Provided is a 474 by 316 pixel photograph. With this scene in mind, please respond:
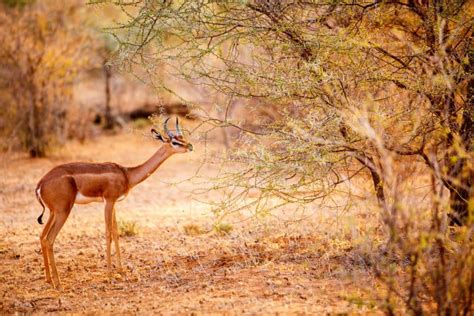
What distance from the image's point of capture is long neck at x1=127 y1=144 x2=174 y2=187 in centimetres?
Answer: 775

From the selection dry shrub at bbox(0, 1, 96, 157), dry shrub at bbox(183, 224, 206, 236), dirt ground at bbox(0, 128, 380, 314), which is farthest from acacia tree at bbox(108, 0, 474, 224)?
dry shrub at bbox(0, 1, 96, 157)

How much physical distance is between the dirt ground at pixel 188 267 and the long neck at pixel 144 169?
1.76ft

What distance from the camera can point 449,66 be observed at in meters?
6.37

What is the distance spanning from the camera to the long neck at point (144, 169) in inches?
305

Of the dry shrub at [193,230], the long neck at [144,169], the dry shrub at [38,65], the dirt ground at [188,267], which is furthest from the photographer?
the dry shrub at [38,65]

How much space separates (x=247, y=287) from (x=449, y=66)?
2705 mm

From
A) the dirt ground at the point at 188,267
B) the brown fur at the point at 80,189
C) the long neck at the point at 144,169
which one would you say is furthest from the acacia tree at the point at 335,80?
the brown fur at the point at 80,189

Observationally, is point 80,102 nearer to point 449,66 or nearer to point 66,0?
point 66,0

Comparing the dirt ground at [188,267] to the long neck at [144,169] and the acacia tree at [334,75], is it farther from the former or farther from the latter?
the acacia tree at [334,75]

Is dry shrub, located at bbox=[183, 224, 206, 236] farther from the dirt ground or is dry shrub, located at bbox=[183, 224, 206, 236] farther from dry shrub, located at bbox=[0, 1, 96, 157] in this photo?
dry shrub, located at bbox=[0, 1, 96, 157]

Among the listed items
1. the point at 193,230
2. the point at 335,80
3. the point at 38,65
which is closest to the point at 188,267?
the point at 193,230

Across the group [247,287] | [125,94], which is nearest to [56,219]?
[247,287]

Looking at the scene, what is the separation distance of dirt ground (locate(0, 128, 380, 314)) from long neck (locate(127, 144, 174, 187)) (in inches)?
21.1

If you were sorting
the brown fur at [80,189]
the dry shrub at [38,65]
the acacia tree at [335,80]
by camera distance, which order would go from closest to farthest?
the acacia tree at [335,80]
the brown fur at [80,189]
the dry shrub at [38,65]
